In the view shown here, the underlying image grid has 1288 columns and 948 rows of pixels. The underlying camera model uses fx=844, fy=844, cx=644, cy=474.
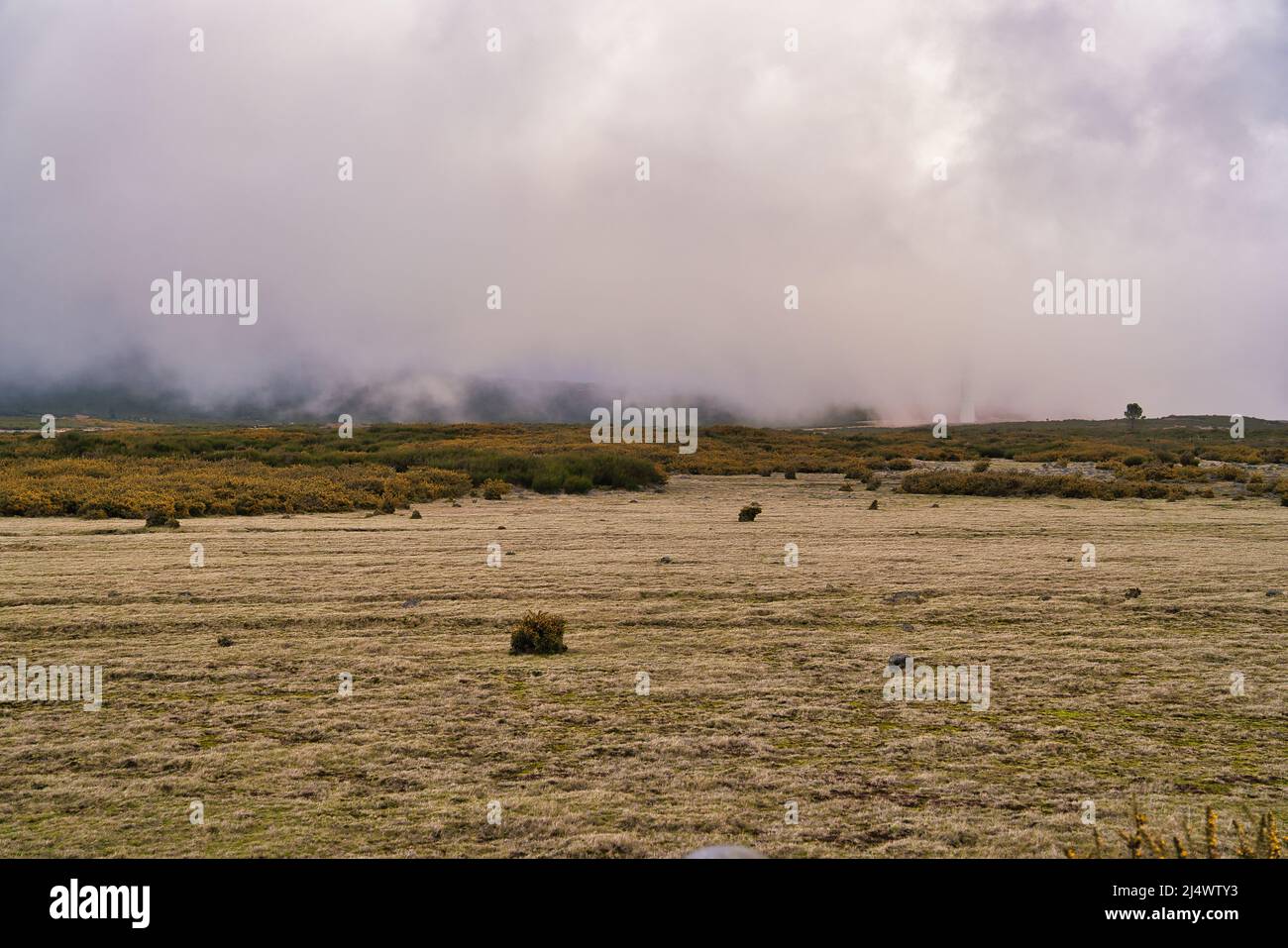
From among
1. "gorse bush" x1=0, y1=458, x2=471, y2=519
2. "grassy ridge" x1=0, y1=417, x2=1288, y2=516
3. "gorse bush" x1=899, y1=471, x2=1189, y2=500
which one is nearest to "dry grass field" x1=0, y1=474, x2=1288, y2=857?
"gorse bush" x1=0, y1=458, x2=471, y2=519

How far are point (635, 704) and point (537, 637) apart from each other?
8.39 feet

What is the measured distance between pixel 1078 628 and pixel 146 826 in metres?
11.5

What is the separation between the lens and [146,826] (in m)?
6.12

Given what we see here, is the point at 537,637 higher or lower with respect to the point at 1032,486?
lower

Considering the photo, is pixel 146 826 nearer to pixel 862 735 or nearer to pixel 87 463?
pixel 862 735

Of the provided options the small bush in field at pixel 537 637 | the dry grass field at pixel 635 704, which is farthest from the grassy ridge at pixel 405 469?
the small bush in field at pixel 537 637

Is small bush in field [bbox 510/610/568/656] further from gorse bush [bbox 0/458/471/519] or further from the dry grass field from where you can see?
gorse bush [bbox 0/458/471/519]

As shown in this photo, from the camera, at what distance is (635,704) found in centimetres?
888

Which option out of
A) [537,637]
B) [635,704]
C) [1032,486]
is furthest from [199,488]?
[1032,486]

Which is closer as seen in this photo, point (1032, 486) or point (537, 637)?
point (537, 637)

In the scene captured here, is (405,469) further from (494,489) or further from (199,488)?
(199,488)

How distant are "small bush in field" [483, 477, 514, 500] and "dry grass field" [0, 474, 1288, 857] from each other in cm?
1740
